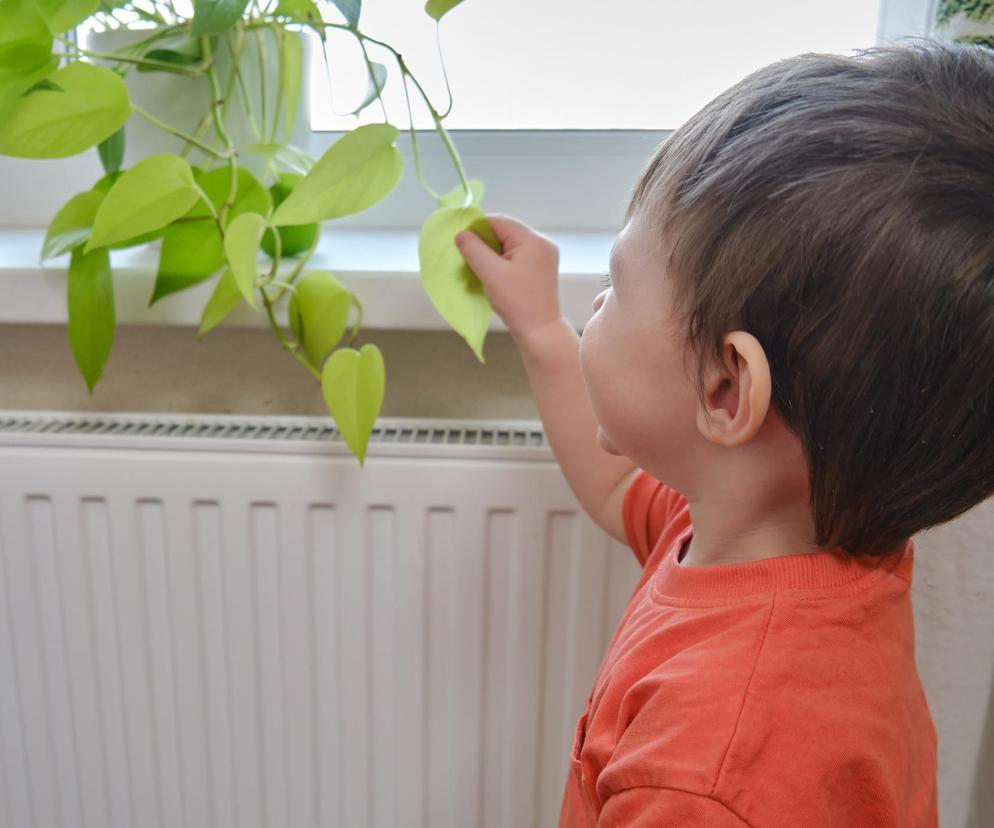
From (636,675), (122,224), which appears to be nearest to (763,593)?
(636,675)

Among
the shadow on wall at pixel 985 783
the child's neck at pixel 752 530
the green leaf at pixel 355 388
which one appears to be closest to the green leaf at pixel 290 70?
the green leaf at pixel 355 388

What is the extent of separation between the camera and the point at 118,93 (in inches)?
27.4

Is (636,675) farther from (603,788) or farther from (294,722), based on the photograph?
(294,722)

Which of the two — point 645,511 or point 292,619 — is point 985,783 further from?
point 292,619

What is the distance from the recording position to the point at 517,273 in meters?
0.75

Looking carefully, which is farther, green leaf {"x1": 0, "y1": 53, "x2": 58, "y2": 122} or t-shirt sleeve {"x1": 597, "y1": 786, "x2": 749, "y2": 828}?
green leaf {"x1": 0, "y1": 53, "x2": 58, "y2": 122}

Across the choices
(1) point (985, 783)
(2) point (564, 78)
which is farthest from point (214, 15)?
(1) point (985, 783)

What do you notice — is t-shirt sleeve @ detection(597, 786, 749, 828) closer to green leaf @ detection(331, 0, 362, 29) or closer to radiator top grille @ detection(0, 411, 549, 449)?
radiator top grille @ detection(0, 411, 549, 449)

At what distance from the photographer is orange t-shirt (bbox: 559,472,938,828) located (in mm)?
510

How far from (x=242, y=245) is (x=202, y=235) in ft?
0.44

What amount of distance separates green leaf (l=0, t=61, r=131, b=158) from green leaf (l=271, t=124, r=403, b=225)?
0.47 ft

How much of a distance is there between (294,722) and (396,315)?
0.40 metres

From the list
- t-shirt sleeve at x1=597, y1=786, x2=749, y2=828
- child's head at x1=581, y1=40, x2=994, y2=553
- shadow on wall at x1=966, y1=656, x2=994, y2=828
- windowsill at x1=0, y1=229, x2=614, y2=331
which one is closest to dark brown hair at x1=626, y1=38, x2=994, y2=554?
child's head at x1=581, y1=40, x2=994, y2=553

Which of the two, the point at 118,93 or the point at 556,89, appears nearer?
the point at 118,93
